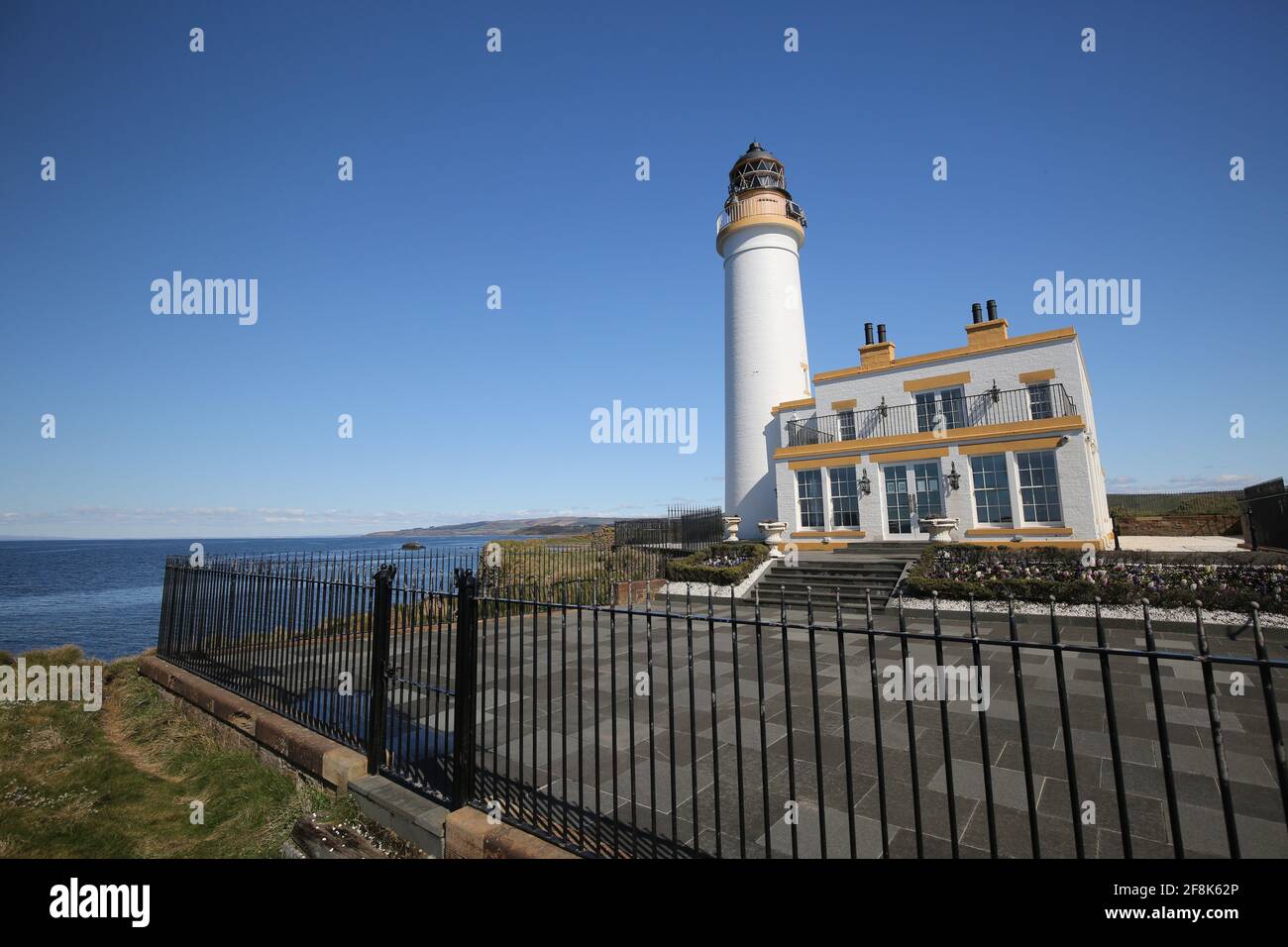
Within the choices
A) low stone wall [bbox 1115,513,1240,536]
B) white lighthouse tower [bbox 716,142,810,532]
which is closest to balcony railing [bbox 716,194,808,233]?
white lighthouse tower [bbox 716,142,810,532]

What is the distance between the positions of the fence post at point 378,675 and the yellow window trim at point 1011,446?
58.7 ft

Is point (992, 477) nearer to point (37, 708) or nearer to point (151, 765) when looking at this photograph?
point (151, 765)

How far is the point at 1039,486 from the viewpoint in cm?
1639

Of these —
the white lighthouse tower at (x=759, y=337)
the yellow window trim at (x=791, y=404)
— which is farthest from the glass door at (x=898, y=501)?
the white lighthouse tower at (x=759, y=337)

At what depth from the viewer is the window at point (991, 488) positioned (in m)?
16.9

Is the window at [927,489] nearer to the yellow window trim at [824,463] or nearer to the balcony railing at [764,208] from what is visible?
the yellow window trim at [824,463]

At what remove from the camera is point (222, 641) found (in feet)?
23.3

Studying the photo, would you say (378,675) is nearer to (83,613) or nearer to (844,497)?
(844,497)

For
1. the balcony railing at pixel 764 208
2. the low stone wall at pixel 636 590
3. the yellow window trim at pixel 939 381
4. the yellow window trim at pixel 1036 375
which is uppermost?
the balcony railing at pixel 764 208

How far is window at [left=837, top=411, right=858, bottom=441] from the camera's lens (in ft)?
71.4

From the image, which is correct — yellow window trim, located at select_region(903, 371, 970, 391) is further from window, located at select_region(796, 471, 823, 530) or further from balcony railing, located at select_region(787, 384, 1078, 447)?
window, located at select_region(796, 471, 823, 530)

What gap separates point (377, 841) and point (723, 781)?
9.03 feet

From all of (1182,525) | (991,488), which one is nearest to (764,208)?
(991,488)
